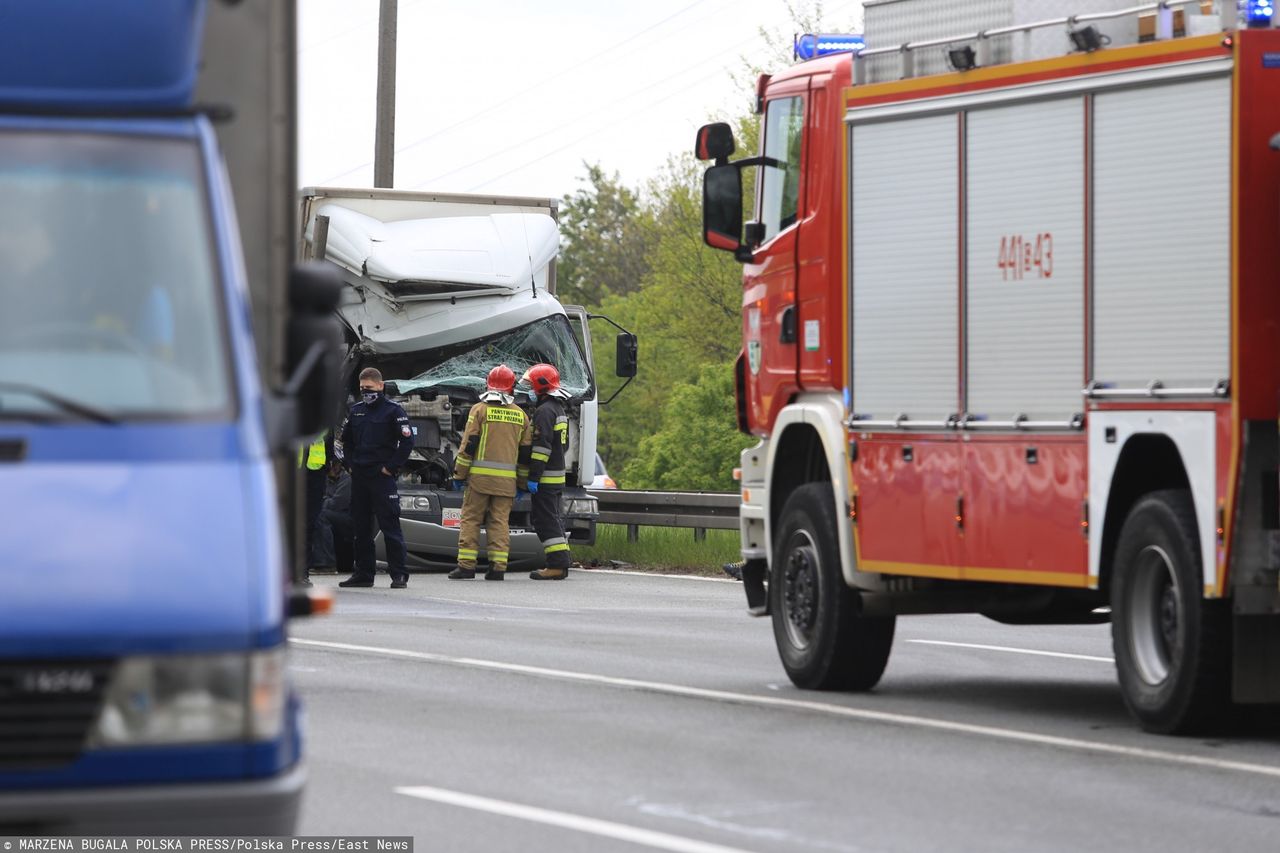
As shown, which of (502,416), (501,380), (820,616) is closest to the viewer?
(820,616)

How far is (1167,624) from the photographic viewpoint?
10.1 meters

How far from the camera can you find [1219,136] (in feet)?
32.1

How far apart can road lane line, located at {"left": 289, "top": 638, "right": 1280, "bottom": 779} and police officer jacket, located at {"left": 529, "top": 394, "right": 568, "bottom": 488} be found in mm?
7277

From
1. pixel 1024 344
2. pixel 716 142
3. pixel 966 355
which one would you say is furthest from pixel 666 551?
pixel 1024 344

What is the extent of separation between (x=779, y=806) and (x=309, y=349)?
119 inches

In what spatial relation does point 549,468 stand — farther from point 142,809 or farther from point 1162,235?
point 142,809

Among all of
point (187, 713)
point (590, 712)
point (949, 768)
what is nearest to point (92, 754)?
Result: point (187, 713)

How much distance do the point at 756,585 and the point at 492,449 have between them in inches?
338

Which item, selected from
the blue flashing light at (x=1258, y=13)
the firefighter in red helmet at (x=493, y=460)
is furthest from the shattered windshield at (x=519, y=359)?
the blue flashing light at (x=1258, y=13)

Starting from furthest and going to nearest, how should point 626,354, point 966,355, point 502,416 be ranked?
point 626,354
point 502,416
point 966,355

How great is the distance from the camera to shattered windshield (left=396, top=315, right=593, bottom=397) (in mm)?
23406

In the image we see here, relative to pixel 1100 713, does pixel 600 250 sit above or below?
above

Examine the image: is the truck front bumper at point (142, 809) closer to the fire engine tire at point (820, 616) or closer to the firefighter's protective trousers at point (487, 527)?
the fire engine tire at point (820, 616)

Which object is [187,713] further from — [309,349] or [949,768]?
[949,768]
